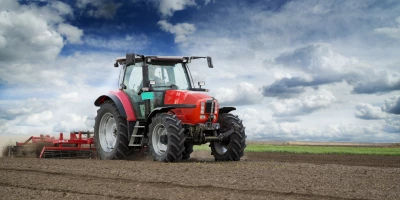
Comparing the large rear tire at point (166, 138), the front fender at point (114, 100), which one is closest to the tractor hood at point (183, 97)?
the large rear tire at point (166, 138)

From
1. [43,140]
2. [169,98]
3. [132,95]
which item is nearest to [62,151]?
[43,140]

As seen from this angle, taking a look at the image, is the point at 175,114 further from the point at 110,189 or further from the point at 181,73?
the point at 110,189

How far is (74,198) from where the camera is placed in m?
6.99

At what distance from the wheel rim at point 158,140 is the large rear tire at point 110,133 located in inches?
46.0

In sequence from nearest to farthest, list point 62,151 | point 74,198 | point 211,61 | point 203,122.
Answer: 1. point 74,198
2. point 203,122
3. point 211,61
4. point 62,151

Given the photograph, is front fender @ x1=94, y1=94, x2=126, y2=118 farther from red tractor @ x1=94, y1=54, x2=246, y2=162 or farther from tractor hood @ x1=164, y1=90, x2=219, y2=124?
tractor hood @ x1=164, y1=90, x2=219, y2=124

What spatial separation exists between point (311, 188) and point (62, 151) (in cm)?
914

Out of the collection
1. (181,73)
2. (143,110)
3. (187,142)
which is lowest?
(187,142)

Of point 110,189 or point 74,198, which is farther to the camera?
point 110,189

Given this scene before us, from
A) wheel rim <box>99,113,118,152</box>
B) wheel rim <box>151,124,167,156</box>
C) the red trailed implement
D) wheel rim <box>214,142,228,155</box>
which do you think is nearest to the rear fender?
wheel rim <box>214,142,228,155</box>

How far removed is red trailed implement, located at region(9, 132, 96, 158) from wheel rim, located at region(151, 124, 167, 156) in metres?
3.22

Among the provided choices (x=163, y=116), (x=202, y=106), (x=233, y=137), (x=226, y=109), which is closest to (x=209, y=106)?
(x=202, y=106)

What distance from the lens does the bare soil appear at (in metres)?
6.84

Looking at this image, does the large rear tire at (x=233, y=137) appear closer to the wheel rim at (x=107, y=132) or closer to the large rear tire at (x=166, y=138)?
the large rear tire at (x=166, y=138)
